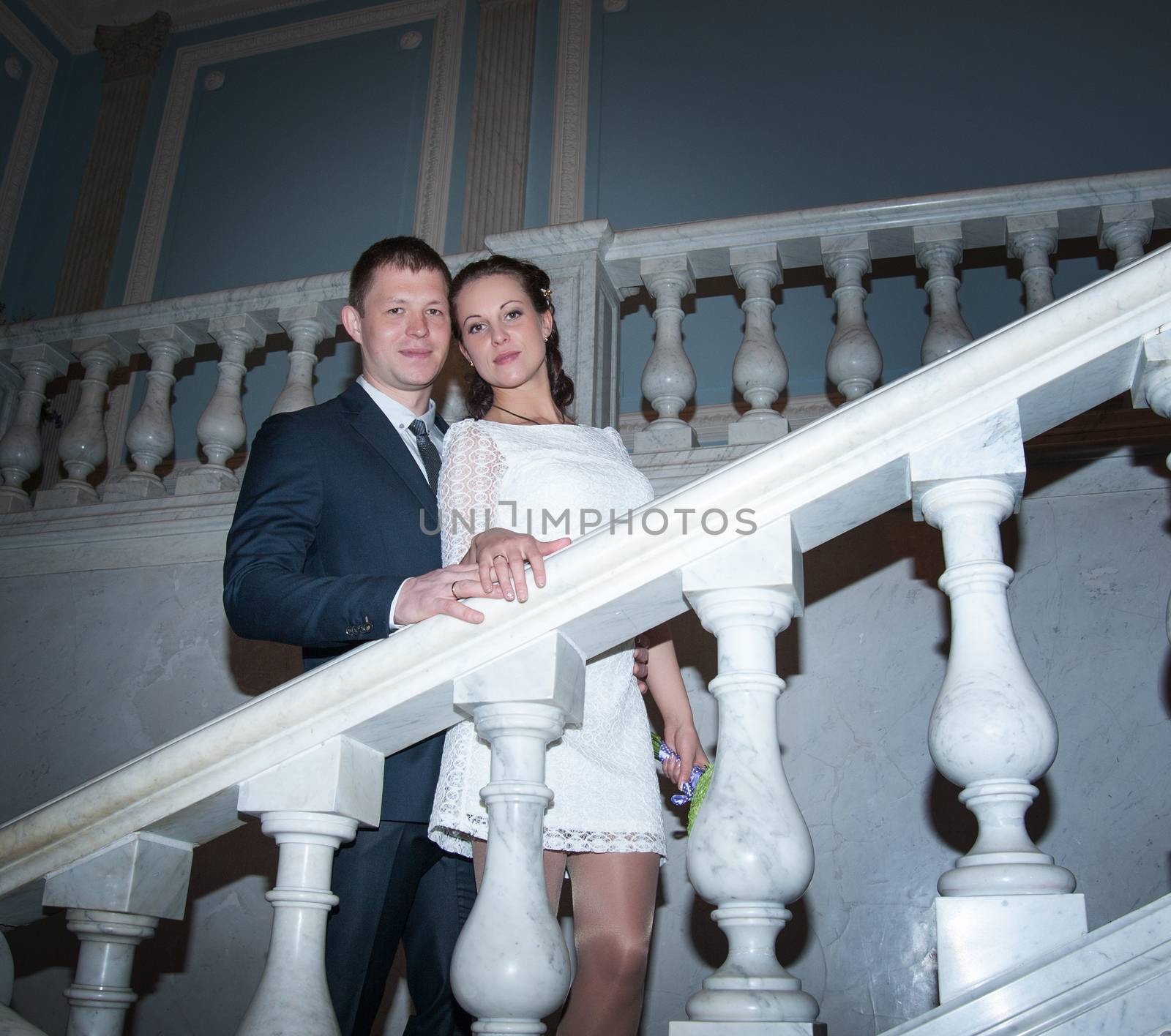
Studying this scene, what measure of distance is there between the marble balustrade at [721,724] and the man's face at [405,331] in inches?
30.3

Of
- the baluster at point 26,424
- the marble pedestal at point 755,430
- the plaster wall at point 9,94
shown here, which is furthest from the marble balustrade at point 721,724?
the plaster wall at point 9,94

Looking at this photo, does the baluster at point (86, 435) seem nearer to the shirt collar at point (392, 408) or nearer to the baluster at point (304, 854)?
the shirt collar at point (392, 408)

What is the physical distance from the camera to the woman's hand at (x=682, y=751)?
173cm

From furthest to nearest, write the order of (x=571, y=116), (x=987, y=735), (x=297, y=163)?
(x=297, y=163) → (x=571, y=116) → (x=987, y=735)

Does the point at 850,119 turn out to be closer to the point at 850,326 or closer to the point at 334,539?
the point at 850,326

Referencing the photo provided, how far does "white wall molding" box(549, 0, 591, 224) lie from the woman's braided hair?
3090 mm

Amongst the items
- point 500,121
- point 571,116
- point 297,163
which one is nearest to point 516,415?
point 571,116

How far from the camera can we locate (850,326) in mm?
2789

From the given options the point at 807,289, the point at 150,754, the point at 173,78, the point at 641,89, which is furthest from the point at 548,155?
the point at 150,754

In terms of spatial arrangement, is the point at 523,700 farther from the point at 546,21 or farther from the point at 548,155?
the point at 546,21

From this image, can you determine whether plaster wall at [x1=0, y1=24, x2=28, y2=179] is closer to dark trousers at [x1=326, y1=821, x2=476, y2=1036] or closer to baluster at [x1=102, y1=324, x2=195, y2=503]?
baluster at [x1=102, y1=324, x2=195, y2=503]

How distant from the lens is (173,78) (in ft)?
20.1

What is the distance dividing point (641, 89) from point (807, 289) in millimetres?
1345

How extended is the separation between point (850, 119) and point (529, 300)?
11.2 feet
